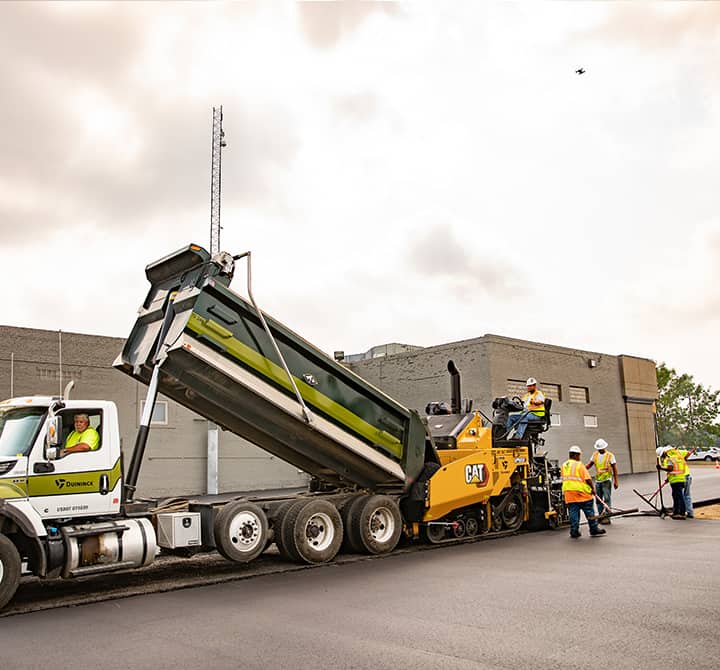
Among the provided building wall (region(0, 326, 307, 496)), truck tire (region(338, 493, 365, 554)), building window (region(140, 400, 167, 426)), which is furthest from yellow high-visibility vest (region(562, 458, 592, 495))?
building window (region(140, 400, 167, 426))

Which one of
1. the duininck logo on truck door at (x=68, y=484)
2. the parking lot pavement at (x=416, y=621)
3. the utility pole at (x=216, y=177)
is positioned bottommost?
the parking lot pavement at (x=416, y=621)

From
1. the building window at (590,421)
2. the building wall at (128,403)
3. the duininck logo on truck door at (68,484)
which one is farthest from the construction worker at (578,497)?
the building window at (590,421)

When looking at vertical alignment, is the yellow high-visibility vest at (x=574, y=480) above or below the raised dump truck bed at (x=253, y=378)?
below

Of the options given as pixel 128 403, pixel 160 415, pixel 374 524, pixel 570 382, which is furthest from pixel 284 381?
pixel 570 382

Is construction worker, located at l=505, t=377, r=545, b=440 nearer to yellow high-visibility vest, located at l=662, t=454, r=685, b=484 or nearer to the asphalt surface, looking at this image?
yellow high-visibility vest, located at l=662, t=454, r=685, b=484

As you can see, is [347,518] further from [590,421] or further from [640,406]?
[640,406]

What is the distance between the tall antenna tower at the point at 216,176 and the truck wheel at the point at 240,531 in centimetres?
1176

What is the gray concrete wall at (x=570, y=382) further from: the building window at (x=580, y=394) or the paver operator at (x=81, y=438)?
the paver operator at (x=81, y=438)

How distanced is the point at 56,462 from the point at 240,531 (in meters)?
2.46

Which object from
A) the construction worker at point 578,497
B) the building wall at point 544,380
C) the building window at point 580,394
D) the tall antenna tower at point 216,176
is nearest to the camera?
the construction worker at point 578,497

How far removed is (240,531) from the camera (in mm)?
9609

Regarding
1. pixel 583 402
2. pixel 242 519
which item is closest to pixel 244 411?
pixel 242 519

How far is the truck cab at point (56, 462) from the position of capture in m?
8.09

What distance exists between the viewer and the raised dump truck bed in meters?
9.30
